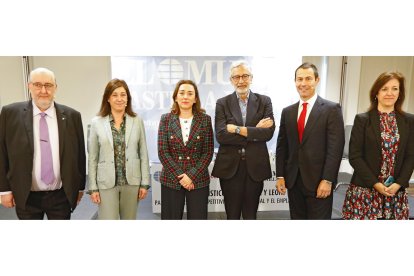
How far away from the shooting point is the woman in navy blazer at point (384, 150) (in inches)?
70.4

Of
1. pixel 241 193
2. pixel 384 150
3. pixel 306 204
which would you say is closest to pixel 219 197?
pixel 241 193

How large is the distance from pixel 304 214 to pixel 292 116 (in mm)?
670

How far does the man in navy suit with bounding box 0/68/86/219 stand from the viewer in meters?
1.74

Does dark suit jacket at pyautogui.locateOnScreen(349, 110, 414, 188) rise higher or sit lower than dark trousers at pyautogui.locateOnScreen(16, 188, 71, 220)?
higher

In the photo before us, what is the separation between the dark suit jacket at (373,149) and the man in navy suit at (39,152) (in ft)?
5.63

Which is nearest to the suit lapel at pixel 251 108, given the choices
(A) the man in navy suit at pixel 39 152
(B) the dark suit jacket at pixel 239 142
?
(B) the dark suit jacket at pixel 239 142

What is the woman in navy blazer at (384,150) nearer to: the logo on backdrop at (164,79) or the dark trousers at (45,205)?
the dark trousers at (45,205)

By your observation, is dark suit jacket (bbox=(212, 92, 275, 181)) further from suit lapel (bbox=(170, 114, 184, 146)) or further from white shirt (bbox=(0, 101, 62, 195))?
white shirt (bbox=(0, 101, 62, 195))

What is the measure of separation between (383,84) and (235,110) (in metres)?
0.91

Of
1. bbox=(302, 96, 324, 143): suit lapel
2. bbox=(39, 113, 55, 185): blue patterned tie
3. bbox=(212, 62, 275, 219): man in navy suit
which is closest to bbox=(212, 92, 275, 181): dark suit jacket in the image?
bbox=(212, 62, 275, 219): man in navy suit

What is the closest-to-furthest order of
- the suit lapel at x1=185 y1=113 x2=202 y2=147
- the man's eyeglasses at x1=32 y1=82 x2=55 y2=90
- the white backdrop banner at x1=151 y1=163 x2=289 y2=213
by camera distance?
the man's eyeglasses at x1=32 y1=82 x2=55 y2=90 < the suit lapel at x1=185 y1=113 x2=202 y2=147 < the white backdrop banner at x1=151 y1=163 x2=289 y2=213

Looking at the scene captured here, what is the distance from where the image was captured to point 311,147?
6.26ft

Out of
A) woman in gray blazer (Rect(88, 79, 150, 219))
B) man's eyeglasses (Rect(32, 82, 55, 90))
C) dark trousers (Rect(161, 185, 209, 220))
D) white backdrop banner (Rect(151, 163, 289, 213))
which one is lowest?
white backdrop banner (Rect(151, 163, 289, 213))

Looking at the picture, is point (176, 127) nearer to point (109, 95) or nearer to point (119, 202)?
point (109, 95)
